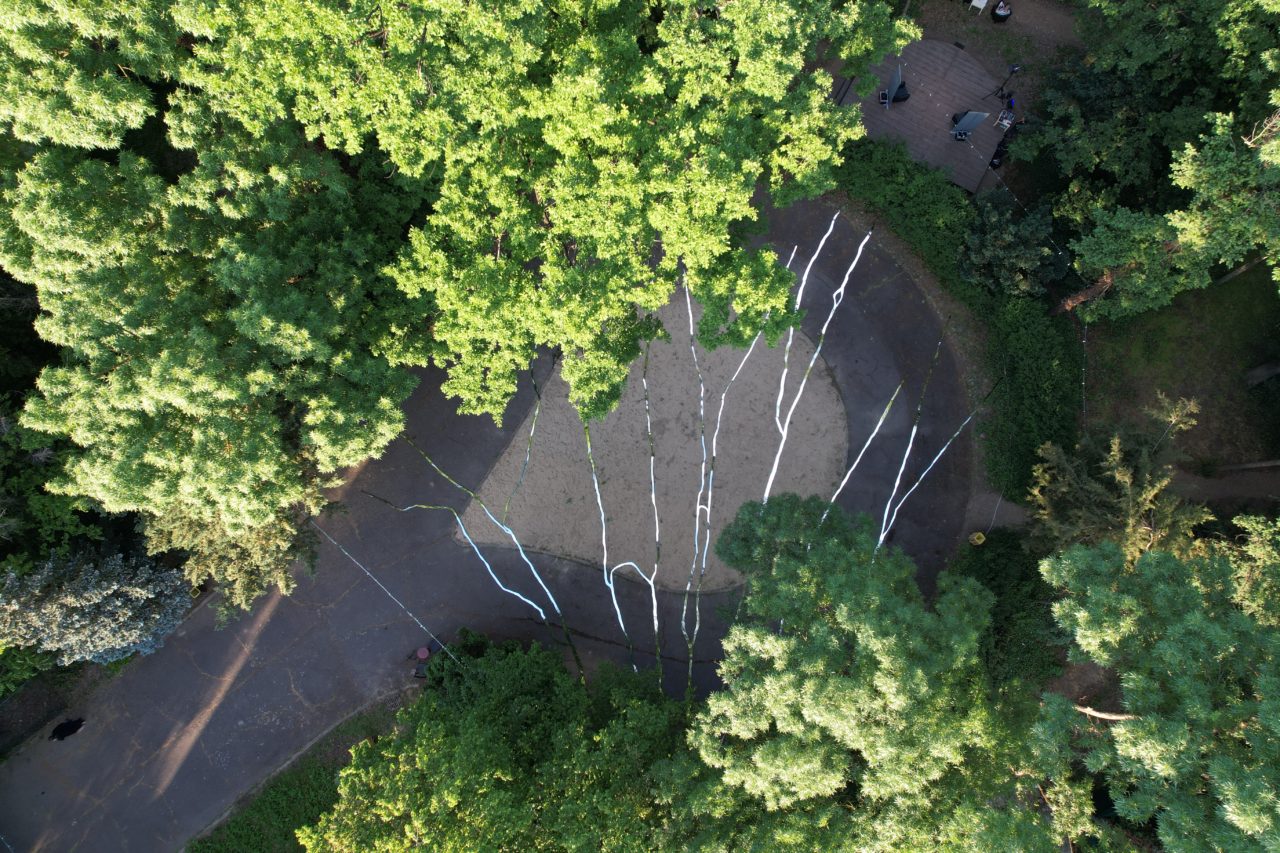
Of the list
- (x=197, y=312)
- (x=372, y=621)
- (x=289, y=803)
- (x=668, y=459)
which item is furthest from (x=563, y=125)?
(x=289, y=803)

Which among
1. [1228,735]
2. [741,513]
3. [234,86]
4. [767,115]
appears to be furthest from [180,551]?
[1228,735]

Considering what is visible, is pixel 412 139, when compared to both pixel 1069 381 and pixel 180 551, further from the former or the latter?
pixel 1069 381

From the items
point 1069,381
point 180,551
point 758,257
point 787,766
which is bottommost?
point 180,551

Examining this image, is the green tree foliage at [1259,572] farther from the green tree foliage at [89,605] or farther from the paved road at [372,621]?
the green tree foliage at [89,605]

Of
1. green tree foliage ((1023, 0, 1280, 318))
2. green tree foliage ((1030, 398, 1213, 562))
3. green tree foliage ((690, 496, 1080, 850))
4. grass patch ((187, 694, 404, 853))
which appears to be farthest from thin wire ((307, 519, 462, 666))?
green tree foliage ((1023, 0, 1280, 318))

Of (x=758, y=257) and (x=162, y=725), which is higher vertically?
(x=758, y=257)

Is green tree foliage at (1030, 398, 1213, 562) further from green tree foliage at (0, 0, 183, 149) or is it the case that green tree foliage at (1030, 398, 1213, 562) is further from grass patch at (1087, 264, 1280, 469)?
green tree foliage at (0, 0, 183, 149)
